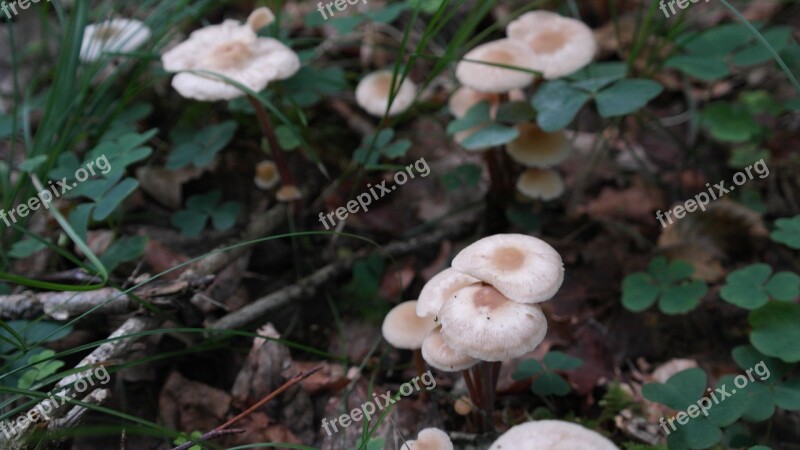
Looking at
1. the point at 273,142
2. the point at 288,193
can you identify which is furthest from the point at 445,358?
the point at 273,142

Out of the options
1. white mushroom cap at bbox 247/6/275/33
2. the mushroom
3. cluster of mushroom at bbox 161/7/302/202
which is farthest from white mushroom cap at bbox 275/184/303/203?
white mushroom cap at bbox 247/6/275/33

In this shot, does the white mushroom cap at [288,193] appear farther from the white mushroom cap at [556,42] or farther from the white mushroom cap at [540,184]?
the white mushroom cap at [556,42]

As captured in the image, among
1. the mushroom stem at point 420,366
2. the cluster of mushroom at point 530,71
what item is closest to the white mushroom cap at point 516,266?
the mushroom stem at point 420,366

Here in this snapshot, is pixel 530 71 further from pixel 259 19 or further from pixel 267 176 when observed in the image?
pixel 267 176

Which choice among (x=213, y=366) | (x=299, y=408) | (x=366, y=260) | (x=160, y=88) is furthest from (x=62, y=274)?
(x=160, y=88)

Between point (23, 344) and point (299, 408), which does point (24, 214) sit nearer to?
point (23, 344)
